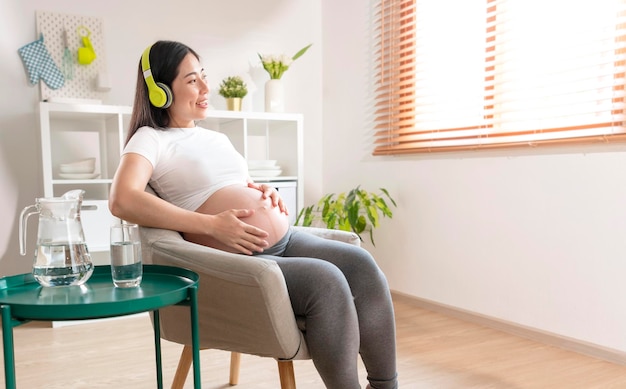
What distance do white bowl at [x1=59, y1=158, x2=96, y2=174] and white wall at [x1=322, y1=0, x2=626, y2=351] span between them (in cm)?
145

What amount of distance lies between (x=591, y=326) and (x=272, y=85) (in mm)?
1962

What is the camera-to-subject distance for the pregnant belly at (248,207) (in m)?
1.42

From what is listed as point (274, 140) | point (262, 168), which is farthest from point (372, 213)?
point (274, 140)

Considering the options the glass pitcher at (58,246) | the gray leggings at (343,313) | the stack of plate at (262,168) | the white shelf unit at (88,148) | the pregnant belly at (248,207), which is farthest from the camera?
the stack of plate at (262,168)

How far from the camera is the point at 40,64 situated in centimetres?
260

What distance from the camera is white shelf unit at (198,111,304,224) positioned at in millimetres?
2828

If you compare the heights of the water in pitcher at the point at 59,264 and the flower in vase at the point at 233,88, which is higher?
the flower in vase at the point at 233,88

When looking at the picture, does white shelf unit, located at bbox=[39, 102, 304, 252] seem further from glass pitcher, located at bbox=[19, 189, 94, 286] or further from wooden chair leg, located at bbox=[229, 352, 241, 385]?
glass pitcher, located at bbox=[19, 189, 94, 286]

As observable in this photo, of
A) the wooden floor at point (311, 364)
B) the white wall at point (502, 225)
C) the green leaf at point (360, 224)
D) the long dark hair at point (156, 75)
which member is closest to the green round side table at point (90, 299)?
the long dark hair at point (156, 75)

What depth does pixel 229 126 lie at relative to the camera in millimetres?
2967

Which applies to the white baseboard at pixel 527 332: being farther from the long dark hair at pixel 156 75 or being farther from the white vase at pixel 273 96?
the long dark hair at pixel 156 75

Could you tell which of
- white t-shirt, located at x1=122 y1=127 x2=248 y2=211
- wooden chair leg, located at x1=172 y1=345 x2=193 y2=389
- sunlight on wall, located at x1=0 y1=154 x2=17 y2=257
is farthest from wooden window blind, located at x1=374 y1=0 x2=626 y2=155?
sunlight on wall, located at x1=0 y1=154 x2=17 y2=257

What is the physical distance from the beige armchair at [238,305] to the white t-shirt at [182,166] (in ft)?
0.66

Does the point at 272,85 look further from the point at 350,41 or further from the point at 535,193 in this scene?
the point at 535,193
